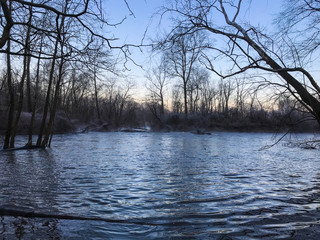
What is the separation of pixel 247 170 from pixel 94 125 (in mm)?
35569

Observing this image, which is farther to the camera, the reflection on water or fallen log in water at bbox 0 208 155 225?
fallen log in water at bbox 0 208 155 225

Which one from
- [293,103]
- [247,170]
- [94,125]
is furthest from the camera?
[94,125]

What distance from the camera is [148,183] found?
6.83 m

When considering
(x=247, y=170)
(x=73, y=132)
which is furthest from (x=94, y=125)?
(x=247, y=170)

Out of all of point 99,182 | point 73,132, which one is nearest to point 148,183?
point 99,182

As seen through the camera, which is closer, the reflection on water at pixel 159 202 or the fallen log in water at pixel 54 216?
the reflection on water at pixel 159 202

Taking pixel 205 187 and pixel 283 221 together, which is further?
pixel 205 187

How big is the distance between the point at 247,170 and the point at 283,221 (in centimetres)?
501

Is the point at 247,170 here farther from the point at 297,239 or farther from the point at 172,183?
the point at 297,239

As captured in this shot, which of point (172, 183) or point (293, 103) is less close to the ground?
point (293, 103)

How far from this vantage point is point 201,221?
4.14m

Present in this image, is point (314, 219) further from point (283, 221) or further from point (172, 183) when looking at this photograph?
point (172, 183)

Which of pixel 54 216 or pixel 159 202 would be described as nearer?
pixel 54 216

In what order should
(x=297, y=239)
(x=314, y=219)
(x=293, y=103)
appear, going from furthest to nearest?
(x=293, y=103), (x=314, y=219), (x=297, y=239)
